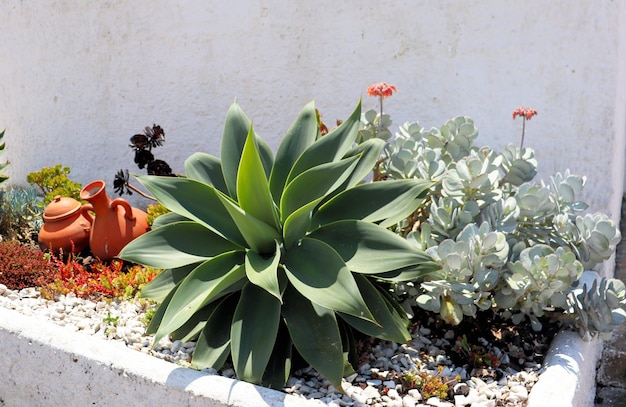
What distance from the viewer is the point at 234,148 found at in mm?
2850

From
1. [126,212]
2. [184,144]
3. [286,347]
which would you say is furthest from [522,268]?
[184,144]

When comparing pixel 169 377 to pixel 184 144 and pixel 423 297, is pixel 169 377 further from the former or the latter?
pixel 184 144

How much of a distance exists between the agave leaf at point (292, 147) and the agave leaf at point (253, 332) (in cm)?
47

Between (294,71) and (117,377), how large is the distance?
2306mm

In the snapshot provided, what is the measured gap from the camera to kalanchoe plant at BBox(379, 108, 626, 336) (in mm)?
2535

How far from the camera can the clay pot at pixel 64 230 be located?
3.82 m

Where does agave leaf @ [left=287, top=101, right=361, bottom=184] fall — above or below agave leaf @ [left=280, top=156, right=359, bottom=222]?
above

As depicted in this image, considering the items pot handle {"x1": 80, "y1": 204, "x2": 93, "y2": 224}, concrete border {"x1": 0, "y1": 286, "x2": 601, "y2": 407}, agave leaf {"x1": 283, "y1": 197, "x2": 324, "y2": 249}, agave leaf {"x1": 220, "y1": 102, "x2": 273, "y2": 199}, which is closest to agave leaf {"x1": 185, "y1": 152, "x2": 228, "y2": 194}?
agave leaf {"x1": 220, "y1": 102, "x2": 273, "y2": 199}

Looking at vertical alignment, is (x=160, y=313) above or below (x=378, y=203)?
below

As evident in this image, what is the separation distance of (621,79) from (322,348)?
92.2 inches

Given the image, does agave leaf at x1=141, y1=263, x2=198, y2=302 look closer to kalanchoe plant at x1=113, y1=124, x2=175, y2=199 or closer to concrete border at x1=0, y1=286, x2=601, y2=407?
concrete border at x1=0, y1=286, x2=601, y2=407

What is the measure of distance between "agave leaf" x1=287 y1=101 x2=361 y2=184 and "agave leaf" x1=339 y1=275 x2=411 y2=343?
1.72 ft

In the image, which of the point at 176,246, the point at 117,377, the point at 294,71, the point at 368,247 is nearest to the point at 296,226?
the point at 368,247

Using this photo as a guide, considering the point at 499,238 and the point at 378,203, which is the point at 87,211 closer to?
the point at 378,203
